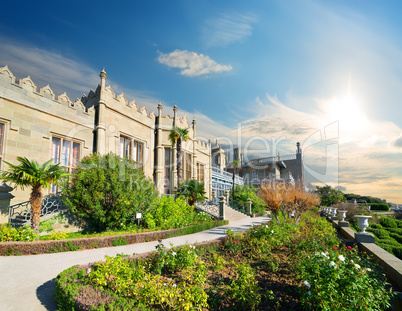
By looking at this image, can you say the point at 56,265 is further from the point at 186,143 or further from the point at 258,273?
the point at 186,143

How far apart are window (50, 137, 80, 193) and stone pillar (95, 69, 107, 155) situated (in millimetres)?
1277

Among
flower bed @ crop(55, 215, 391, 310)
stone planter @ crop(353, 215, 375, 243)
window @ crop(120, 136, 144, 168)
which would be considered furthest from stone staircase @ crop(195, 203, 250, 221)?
flower bed @ crop(55, 215, 391, 310)

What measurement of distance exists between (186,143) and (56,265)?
57.8ft

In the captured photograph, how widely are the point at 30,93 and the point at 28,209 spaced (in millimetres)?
5898

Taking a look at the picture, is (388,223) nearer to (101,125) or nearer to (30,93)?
(101,125)

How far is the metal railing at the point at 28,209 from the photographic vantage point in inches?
415

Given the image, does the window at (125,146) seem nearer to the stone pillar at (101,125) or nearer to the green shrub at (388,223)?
the stone pillar at (101,125)

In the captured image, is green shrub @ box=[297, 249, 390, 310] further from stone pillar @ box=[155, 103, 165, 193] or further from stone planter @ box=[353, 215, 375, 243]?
stone pillar @ box=[155, 103, 165, 193]

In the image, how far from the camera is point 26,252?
7.64 meters

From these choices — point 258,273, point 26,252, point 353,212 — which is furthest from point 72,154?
point 353,212

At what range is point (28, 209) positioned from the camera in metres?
10.9

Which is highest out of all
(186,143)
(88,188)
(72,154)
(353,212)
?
(186,143)

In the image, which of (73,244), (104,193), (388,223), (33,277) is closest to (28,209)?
(104,193)

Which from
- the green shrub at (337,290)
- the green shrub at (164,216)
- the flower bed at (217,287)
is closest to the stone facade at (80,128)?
the green shrub at (164,216)
